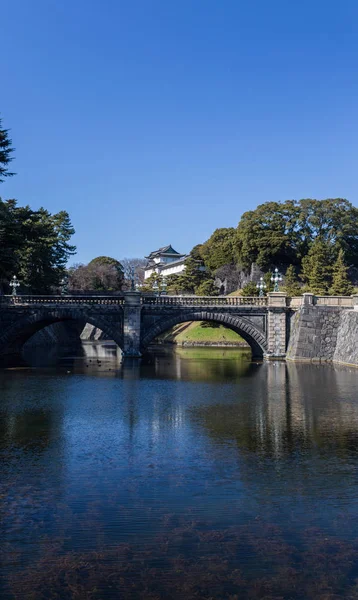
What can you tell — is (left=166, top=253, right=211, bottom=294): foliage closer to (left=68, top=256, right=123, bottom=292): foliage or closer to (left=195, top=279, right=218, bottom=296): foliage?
(left=195, top=279, right=218, bottom=296): foliage

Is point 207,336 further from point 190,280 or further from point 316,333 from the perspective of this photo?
point 316,333

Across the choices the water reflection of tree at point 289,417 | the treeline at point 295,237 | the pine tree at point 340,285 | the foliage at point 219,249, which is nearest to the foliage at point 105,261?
the foliage at point 219,249

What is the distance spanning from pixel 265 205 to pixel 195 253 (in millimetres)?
32169

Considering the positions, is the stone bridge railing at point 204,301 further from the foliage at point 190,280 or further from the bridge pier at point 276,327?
the foliage at point 190,280

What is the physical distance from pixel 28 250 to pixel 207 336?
2855cm

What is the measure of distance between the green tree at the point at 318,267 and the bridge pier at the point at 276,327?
76.1 ft

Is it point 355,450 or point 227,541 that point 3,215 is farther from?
point 227,541

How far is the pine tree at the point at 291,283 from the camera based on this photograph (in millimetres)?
71625

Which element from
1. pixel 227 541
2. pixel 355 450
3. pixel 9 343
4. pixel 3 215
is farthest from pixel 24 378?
pixel 227 541

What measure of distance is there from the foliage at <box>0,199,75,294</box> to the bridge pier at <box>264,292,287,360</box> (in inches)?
919

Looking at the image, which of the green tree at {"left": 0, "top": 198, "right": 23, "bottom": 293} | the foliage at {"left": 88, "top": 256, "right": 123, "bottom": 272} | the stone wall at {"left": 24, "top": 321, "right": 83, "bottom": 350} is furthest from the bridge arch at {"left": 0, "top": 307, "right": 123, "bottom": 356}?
the foliage at {"left": 88, "top": 256, "right": 123, "bottom": 272}

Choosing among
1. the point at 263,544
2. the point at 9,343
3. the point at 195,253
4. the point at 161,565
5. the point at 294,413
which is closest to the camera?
the point at 161,565

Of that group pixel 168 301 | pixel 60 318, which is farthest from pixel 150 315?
pixel 60 318

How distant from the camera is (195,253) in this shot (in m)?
117
